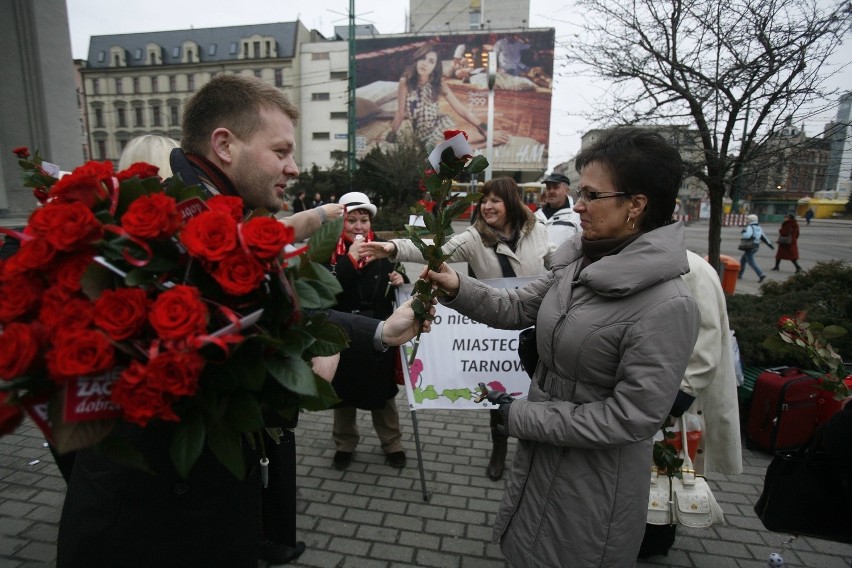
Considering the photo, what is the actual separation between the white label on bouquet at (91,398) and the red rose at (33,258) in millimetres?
257

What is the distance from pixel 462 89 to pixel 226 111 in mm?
55166

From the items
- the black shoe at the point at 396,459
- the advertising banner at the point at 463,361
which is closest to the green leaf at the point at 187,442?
the advertising banner at the point at 463,361

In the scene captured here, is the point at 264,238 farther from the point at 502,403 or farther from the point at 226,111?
the point at 502,403

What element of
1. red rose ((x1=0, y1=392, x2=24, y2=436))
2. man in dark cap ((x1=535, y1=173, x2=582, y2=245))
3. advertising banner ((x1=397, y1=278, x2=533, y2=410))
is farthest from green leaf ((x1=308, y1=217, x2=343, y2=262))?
man in dark cap ((x1=535, y1=173, x2=582, y2=245))

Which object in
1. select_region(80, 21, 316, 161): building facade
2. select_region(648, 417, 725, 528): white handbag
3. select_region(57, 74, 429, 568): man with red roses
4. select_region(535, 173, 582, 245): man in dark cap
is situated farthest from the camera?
select_region(80, 21, 316, 161): building facade

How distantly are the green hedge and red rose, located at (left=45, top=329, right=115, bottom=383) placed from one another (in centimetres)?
475

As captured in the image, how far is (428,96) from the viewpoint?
53.5 m

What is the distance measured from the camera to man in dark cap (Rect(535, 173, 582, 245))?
5.46m

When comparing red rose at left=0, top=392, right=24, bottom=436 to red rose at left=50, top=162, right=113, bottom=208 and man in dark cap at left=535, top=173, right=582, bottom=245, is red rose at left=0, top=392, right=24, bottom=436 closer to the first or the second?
red rose at left=50, top=162, right=113, bottom=208

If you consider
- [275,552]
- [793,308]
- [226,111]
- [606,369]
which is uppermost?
[226,111]

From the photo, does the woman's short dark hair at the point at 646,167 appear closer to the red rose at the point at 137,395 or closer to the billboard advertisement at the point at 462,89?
the red rose at the point at 137,395

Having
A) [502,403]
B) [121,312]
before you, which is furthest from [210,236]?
[502,403]

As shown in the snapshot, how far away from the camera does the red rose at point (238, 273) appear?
3.13 ft

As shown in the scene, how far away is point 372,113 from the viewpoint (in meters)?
54.7
